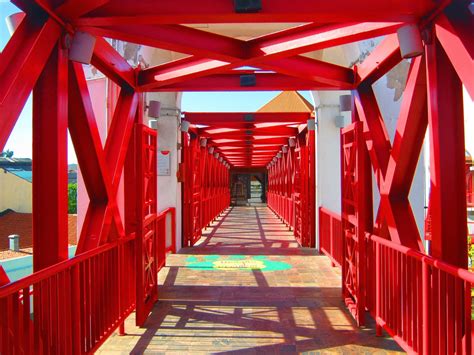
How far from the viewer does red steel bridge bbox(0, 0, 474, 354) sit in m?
2.70

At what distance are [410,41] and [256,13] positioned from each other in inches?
45.9

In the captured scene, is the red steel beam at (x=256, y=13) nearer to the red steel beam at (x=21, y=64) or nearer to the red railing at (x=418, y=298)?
→ the red steel beam at (x=21, y=64)

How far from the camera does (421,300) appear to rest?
312 centimetres

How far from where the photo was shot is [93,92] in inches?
Result: 235

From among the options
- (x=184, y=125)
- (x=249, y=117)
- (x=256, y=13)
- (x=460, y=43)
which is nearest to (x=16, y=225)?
(x=184, y=125)

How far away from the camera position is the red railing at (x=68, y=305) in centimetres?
231

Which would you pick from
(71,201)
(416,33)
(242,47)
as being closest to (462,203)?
(416,33)

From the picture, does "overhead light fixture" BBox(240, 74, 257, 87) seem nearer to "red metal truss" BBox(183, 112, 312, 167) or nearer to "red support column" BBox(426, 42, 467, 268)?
"red support column" BBox(426, 42, 467, 268)

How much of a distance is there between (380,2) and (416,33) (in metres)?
0.36

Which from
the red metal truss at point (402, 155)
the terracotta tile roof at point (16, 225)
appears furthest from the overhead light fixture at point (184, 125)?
the terracotta tile roof at point (16, 225)

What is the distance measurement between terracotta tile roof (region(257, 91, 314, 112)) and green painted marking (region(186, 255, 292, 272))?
1359 centimetres

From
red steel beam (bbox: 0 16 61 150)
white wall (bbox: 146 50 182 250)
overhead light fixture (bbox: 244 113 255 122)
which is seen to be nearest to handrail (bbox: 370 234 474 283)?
red steel beam (bbox: 0 16 61 150)

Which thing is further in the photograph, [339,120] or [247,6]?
[339,120]

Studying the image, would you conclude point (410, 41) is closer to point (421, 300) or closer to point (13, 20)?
point (421, 300)
